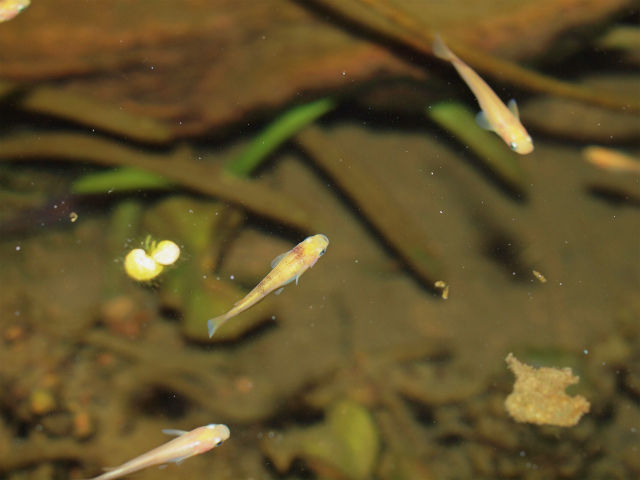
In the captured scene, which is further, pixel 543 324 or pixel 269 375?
pixel 543 324

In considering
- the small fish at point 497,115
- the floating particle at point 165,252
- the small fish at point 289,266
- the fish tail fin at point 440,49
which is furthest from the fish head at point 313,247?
the fish tail fin at point 440,49

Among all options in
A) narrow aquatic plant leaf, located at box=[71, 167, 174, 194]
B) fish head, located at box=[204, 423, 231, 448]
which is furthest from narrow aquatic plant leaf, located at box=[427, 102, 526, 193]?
fish head, located at box=[204, 423, 231, 448]

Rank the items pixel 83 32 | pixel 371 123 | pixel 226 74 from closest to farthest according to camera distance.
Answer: pixel 83 32
pixel 226 74
pixel 371 123

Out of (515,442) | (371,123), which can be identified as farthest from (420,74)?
(515,442)

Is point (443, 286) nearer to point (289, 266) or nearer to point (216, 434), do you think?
point (289, 266)

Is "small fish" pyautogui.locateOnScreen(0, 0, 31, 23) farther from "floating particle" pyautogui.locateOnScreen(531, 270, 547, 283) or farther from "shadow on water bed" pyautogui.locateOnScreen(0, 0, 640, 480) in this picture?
"floating particle" pyautogui.locateOnScreen(531, 270, 547, 283)

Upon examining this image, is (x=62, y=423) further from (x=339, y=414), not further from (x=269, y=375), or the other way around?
(x=339, y=414)

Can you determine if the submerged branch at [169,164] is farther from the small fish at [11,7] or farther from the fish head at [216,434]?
the fish head at [216,434]
